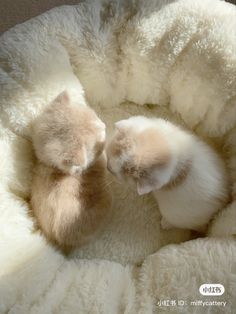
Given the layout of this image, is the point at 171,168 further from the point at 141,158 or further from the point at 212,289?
the point at 212,289

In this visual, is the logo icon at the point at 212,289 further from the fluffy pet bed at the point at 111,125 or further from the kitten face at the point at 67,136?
the kitten face at the point at 67,136

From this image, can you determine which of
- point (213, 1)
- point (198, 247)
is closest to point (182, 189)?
point (198, 247)

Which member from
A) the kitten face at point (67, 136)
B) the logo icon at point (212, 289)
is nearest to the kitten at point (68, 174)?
the kitten face at point (67, 136)

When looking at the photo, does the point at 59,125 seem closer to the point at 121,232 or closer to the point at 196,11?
the point at 121,232

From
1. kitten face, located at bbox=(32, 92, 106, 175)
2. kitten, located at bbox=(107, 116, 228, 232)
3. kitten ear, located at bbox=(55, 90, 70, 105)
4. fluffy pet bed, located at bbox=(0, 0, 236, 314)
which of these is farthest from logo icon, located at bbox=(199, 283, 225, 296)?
kitten ear, located at bbox=(55, 90, 70, 105)

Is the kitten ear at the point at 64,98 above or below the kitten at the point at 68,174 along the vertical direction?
above
